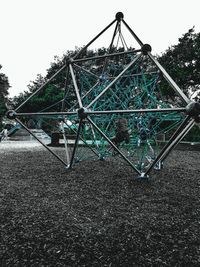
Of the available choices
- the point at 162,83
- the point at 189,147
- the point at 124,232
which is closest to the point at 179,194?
the point at 124,232

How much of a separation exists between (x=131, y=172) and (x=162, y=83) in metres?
14.9

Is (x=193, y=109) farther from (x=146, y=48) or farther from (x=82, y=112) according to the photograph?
(x=146, y=48)

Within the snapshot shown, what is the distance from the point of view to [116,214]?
3486 mm

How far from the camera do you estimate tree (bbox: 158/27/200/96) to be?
19.2m

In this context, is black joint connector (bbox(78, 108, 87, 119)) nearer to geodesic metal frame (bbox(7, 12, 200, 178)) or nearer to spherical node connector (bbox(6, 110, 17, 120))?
geodesic metal frame (bbox(7, 12, 200, 178))

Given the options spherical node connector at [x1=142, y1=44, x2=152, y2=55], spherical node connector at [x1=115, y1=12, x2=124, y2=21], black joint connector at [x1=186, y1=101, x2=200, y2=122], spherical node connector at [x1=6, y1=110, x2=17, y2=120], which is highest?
spherical node connector at [x1=115, y1=12, x2=124, y2=21]

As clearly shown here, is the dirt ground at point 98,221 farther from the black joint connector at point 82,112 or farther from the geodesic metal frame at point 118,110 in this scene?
the black joint connector at point 82,112

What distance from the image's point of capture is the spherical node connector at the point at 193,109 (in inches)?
133

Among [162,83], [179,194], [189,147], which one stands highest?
[162,83]

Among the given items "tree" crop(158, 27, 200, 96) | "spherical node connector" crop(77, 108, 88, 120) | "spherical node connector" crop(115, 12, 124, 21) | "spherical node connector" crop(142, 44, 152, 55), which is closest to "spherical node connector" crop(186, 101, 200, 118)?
"spherical node connector" crop(77, 108, 88, 120)

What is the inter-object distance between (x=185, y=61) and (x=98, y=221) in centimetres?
1987

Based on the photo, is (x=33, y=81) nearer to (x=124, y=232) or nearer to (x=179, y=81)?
(x=179, y=81)

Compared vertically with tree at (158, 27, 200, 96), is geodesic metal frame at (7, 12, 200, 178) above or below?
below

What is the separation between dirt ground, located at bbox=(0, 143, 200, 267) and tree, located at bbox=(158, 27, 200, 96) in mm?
15747
